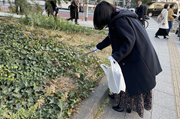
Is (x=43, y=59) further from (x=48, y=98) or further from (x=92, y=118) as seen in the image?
(x=92, y=118)

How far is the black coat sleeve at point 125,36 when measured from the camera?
176 cm

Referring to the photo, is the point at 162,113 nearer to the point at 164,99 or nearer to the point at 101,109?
the point at 164,99

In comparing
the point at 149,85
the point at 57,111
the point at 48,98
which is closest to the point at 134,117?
the point at 149,85

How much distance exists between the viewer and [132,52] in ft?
6.18

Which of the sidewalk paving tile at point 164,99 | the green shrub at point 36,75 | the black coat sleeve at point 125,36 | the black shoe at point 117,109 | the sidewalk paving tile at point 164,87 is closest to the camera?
the black coat sleeve at point 125,36

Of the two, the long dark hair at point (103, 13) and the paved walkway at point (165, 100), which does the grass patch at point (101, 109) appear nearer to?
the paved walkway at point (165, 100)

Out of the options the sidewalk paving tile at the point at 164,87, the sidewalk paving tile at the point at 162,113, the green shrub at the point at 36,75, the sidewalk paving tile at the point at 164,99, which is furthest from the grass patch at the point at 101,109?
the sidewalk paving tile at the point at 164,87

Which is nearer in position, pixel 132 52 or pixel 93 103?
pixel 132 52

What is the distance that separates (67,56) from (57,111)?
1.45 meters

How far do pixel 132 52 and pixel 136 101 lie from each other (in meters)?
0.80

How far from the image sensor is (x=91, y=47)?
4.27 meters

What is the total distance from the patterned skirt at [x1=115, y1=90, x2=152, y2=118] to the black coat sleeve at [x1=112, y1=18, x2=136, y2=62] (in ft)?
2.44

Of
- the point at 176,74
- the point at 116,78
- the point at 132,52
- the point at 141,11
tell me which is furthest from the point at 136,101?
the point at 141,11

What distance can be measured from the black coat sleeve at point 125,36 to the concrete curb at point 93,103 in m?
0.88
